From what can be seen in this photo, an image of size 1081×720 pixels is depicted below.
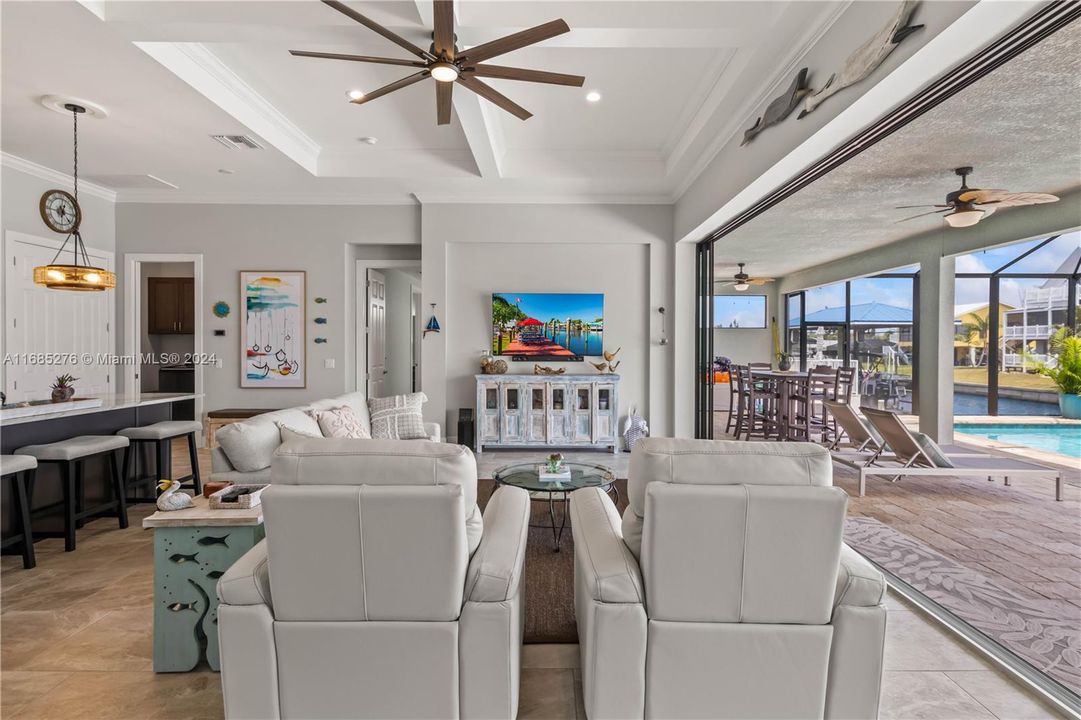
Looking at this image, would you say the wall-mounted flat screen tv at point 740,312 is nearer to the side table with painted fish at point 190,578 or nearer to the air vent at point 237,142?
the air vent at point 237,142

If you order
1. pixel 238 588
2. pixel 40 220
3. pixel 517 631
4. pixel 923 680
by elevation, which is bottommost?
pixel 923 680

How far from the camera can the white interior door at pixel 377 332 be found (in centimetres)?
686

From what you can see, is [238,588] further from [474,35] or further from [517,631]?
[474,35]

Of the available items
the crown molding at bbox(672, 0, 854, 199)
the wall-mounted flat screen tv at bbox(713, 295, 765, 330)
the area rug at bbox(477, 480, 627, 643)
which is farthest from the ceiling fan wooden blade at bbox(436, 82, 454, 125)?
the wall-mounted flat screen tv at bbox(713, 295, 765, 330)

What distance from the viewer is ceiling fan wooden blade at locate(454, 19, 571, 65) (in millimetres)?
2572

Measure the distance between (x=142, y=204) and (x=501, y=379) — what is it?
471 centimetres

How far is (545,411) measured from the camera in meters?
6.09

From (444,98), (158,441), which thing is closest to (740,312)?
(444,98)

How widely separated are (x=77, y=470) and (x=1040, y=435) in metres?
5.84

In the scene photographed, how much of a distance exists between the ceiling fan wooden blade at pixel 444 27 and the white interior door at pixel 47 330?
16.2ft

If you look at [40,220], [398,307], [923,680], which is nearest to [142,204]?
[40,220]

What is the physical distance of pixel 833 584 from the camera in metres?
1.58

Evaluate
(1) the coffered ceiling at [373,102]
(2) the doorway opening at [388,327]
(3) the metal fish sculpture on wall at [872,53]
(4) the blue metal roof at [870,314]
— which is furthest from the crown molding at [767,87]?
(2) the doorway opening at [388,327]

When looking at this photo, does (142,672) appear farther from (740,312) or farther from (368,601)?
(740,312)
